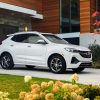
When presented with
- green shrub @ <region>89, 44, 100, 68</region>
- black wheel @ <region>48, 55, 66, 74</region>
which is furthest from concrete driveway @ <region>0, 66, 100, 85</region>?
green shrub @ <region>89, 44, 100, 68</region>

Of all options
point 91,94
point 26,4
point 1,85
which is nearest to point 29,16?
point 26,4

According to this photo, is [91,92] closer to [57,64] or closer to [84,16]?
[57,64]

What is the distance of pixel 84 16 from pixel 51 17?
3.09 metres

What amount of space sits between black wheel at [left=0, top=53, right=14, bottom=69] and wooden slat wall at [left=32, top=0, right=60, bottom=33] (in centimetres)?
922

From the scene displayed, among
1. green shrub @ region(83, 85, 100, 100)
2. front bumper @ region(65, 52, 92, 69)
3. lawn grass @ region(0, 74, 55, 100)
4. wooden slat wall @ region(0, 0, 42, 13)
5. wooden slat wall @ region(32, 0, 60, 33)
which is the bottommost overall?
lawn grass @ region(0, 74, 55, 100)

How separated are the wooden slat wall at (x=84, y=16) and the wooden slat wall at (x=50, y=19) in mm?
2310

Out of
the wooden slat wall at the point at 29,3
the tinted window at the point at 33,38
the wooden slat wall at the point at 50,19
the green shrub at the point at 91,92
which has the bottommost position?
the green shrub at the point at 91,92

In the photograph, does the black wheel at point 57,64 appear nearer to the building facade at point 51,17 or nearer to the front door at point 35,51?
the front door at point 35,51

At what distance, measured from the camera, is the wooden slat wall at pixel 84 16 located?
973 inches

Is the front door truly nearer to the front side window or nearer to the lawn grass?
the front side window

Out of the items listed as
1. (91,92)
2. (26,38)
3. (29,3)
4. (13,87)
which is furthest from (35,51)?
(91,92)

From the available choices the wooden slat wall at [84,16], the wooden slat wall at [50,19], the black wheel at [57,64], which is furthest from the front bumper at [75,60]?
the wooden slat wall at [50,19]

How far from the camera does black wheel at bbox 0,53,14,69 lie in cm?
1783

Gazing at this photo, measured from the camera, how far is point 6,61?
17.9 metres
